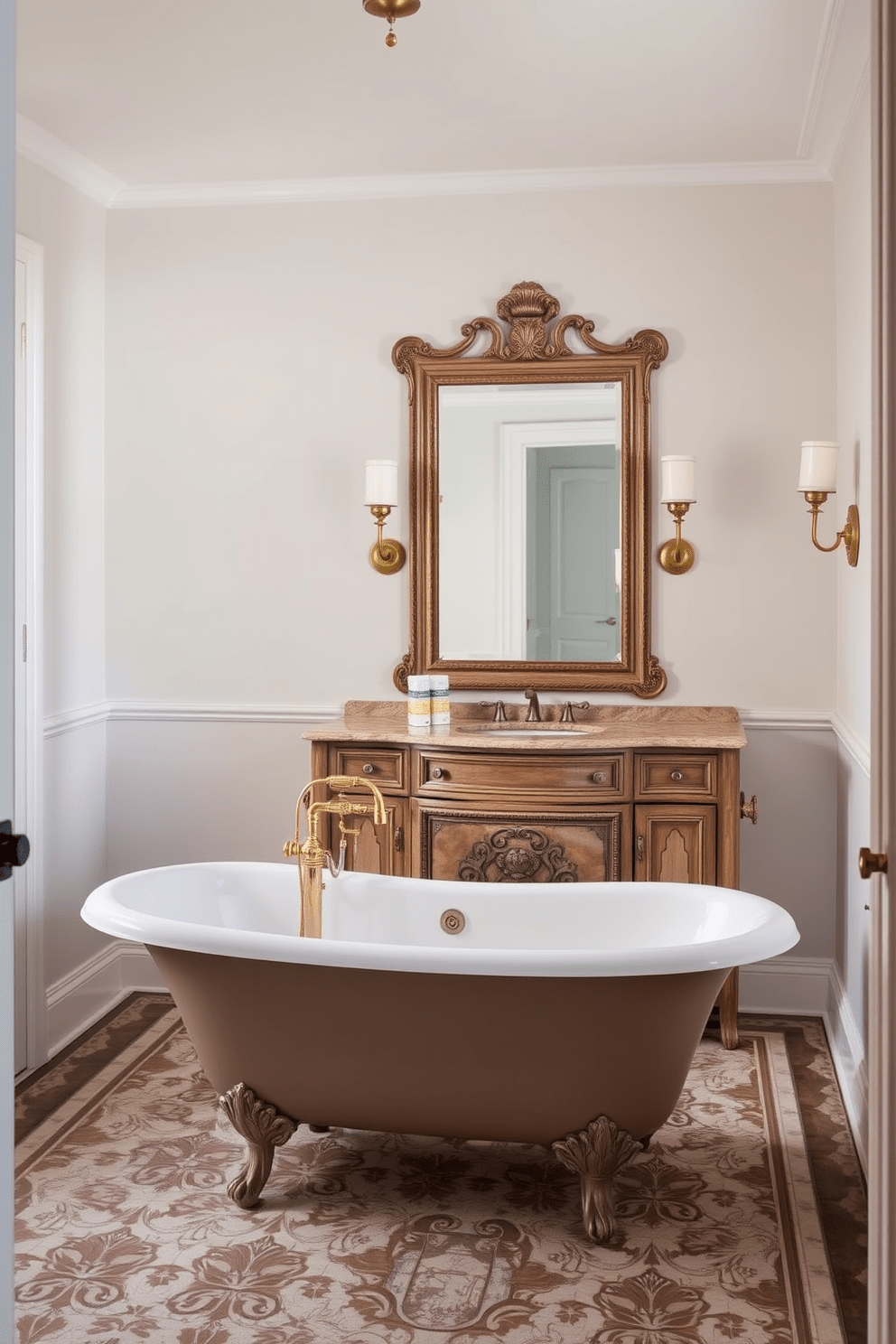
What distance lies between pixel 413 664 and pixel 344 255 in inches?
54.5

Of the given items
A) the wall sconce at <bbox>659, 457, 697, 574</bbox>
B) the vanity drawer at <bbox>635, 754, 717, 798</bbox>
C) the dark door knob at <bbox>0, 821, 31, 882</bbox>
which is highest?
the wall sconce at <bbox>659, 457, 697, 574</bbox>

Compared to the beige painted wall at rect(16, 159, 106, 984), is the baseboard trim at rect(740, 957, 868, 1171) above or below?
below

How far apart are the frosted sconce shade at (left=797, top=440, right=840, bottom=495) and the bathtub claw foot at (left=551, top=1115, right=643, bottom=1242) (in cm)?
192

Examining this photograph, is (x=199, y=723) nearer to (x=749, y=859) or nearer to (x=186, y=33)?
(x=749, y=859)

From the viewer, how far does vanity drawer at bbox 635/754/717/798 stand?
3566 mm

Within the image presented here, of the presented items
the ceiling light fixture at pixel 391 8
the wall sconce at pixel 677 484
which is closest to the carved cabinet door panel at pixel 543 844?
the wall sconce at pixel 677 484

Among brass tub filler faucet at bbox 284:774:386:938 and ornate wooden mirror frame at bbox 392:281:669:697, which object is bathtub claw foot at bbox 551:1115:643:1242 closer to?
brass tub filler faucet at bbox 284:774:386:938

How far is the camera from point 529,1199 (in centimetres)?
270

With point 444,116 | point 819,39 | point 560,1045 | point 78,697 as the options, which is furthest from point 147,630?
point 819,39

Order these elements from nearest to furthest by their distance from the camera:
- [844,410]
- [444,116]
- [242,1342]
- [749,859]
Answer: [242,1342]
[444,116]
[844,410]
[749,859]

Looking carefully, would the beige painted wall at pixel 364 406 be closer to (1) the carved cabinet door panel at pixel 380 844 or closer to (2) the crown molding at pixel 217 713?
(2) the crown molding at pixel 217 713

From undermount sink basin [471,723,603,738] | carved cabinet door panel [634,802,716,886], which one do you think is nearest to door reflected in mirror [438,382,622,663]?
undermount sink basin [471,723,603,738]

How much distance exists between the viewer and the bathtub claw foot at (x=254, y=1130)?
267cm

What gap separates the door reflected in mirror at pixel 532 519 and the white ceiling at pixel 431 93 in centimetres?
72
